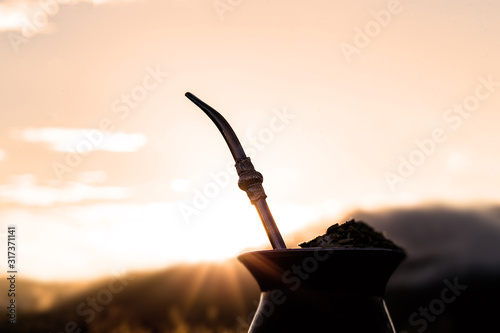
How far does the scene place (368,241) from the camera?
2.91 meters

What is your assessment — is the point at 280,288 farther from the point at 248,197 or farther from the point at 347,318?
the point at 248,197

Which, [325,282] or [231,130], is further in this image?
[231,130]

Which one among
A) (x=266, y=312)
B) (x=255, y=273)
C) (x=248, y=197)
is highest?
(x=248, y=197)

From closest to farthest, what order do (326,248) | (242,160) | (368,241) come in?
(326,248)
(368,241)
(242,160)

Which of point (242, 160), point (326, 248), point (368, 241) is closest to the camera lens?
point (326, 248)

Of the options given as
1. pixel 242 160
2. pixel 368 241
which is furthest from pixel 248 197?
pixel 368 241

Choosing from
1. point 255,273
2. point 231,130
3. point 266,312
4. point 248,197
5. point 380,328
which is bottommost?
point 380,328

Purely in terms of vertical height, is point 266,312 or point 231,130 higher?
point 231,130

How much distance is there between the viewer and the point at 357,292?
9.35 feet

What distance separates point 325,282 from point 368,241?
269 millimetres

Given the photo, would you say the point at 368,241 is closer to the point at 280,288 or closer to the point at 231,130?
the point at 280,288

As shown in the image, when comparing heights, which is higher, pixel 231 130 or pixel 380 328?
pixel 231 130

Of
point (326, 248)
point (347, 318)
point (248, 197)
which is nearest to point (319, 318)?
point (347, 318)

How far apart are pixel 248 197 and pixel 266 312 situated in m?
0.64
